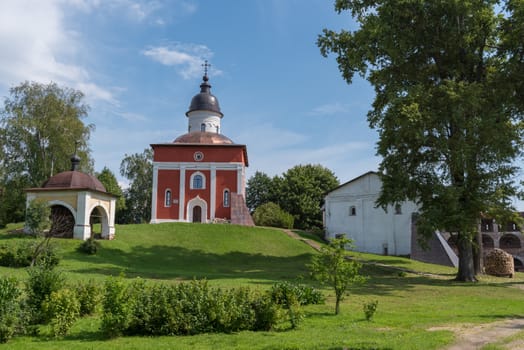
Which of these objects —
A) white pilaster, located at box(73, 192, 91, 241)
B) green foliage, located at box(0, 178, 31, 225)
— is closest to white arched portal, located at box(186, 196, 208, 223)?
green foliage, located at box(0, 178, 31, 225)

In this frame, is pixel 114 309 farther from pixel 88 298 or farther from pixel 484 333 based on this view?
pixel 484 333

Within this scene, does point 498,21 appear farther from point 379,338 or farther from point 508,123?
point 379,338

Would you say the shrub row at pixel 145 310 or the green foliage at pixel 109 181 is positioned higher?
the green foliage at pixel 109 181

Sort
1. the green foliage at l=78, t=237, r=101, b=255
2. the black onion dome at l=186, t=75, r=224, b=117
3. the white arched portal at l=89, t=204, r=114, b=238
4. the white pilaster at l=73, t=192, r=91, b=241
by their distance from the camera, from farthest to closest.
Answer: the black onion dome at l=186, t=75, r=224, b=117
the white arched portal at l=89, t=204, r=114, b=238
the white pilaster at l=73, t=192, r=91, b=241
the green foliage at l=78, t=237, r=101, b=255

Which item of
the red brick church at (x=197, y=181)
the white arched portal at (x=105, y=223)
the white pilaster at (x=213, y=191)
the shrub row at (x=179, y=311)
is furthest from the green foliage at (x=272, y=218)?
the shrub row at (x=179, y=311)

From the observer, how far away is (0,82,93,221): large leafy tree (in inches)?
1358

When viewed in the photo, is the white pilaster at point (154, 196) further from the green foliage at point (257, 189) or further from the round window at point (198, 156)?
the green foliage at point (257, 189)

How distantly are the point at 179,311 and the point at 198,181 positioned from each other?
31.9 metres

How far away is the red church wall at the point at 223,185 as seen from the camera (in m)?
39.7

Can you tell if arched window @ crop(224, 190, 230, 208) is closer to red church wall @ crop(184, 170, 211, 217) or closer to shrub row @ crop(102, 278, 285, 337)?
red church wall @ crop(184, 170, 211, 217)

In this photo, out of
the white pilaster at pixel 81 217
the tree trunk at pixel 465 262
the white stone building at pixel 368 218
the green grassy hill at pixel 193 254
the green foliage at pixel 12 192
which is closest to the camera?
the green grassy hill at pixel 193 254

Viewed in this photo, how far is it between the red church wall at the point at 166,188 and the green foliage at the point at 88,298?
29.2 metres

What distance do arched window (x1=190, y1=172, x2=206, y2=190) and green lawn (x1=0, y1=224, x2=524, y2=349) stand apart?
7.01m

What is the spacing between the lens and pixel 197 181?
132 feet
